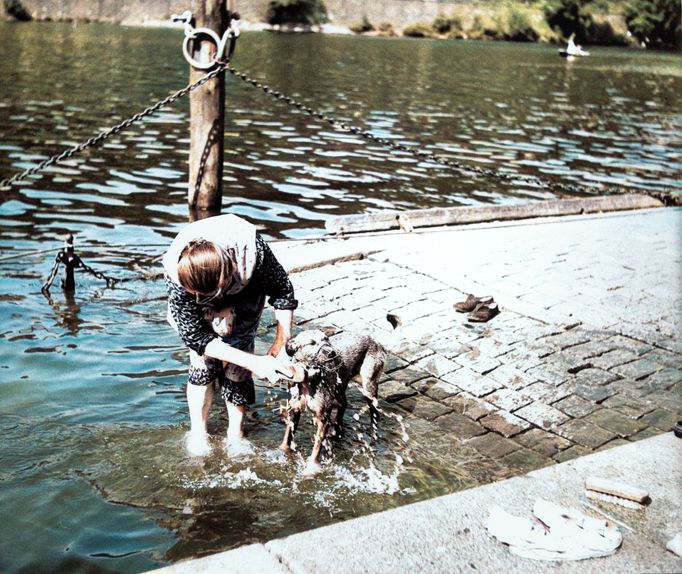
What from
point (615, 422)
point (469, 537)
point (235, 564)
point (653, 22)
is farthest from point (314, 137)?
point (653, 22)

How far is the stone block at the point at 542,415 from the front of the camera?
5750 millimetres

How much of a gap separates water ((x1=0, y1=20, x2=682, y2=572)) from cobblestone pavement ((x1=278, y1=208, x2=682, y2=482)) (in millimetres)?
492

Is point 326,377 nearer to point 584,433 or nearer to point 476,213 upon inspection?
point 584,433

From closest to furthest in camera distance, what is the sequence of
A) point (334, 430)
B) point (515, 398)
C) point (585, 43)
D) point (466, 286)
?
point (334, 430)
point (515, 398)
point (466, 286)
point (585, 43)

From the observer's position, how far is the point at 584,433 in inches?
220

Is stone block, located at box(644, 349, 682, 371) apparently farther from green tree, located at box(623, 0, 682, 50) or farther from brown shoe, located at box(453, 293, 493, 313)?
green tree, located at box(623, 0, 682, 50)

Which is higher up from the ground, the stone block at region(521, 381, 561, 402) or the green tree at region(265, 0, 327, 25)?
the green tree at region(265, 0, 327, 25)

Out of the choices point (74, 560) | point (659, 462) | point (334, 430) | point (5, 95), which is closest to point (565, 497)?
point (659, 462)

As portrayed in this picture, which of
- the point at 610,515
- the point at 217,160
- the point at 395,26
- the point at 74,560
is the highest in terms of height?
the point at 395,26

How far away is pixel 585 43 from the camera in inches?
3497

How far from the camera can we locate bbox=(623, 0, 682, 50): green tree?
86062 millimetres

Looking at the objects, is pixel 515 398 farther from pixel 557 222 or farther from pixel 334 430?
pixel 557 222

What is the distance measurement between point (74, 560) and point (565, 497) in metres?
2.61

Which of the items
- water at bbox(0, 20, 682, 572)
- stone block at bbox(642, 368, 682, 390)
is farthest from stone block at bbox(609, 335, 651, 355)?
water at bbox(0, 20, 682, 572)
